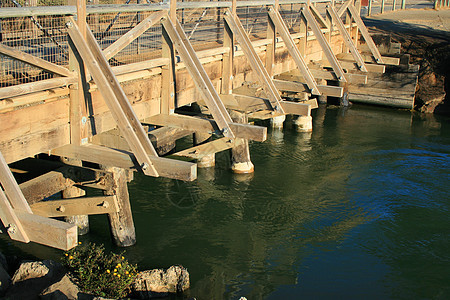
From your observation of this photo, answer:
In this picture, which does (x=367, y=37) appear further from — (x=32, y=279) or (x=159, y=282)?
(x=32, y=279)

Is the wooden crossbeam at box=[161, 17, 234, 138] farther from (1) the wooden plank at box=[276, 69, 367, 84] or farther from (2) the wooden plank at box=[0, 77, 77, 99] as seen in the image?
(1) the wooden plank at box=[276, 69, 367, 84]

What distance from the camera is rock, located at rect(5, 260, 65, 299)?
7605mm

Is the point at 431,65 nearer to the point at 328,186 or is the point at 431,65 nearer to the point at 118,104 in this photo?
the point at 328,186

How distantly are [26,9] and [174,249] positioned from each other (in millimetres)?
5026

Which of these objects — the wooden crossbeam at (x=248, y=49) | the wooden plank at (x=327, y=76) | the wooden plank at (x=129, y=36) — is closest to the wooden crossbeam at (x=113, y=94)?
the wooden plank at (x=129, y=36)

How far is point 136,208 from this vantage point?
1221cm

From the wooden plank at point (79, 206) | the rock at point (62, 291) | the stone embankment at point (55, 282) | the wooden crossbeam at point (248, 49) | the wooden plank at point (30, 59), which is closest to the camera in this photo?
the wooden plank at point (30, 59)

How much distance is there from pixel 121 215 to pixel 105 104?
77.1 inches

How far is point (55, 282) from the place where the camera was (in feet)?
25.3

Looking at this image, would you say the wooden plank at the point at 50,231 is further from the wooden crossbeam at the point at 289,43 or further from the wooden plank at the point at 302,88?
the wooden plank at the point at 302,88

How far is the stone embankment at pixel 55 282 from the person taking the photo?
24.7 feet

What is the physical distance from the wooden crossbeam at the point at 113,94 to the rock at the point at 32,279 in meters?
1.94

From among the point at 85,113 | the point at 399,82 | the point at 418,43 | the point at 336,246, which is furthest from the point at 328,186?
the point at 418,43

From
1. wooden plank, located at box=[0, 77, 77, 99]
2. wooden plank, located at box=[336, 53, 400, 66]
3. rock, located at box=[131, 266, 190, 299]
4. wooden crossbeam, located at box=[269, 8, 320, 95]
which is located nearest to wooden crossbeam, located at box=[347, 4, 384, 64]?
wooden plank, located at box=[336, 53, 400, 66]
